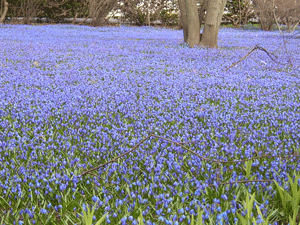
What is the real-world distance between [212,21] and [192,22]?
74 centimetres

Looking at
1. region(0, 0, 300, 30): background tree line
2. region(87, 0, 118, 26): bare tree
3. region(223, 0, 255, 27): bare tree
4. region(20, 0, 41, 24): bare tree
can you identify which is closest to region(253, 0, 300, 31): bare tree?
region(0, 0, 300, 30): background tree line

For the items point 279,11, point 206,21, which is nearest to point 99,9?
point 279,11

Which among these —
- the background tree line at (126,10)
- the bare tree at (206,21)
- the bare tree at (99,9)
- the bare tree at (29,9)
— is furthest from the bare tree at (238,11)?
the bare tree at (206,21)

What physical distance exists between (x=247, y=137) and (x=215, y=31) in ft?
33.8

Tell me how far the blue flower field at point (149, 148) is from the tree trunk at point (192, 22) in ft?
19.5

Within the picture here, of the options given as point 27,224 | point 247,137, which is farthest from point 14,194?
point 247,137

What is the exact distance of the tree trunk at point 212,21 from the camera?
508 inches

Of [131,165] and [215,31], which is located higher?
[215,31]

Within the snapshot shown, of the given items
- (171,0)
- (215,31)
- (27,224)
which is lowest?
(27,224)

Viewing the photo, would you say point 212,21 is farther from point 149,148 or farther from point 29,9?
point 29,9

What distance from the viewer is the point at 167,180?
285cm

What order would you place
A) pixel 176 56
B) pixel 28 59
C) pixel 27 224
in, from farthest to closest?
pixel 176 56 → pixel 28 59 → pixel 27 224

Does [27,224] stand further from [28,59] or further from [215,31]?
[215,31]

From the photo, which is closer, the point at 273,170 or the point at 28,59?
the point at 273,170
